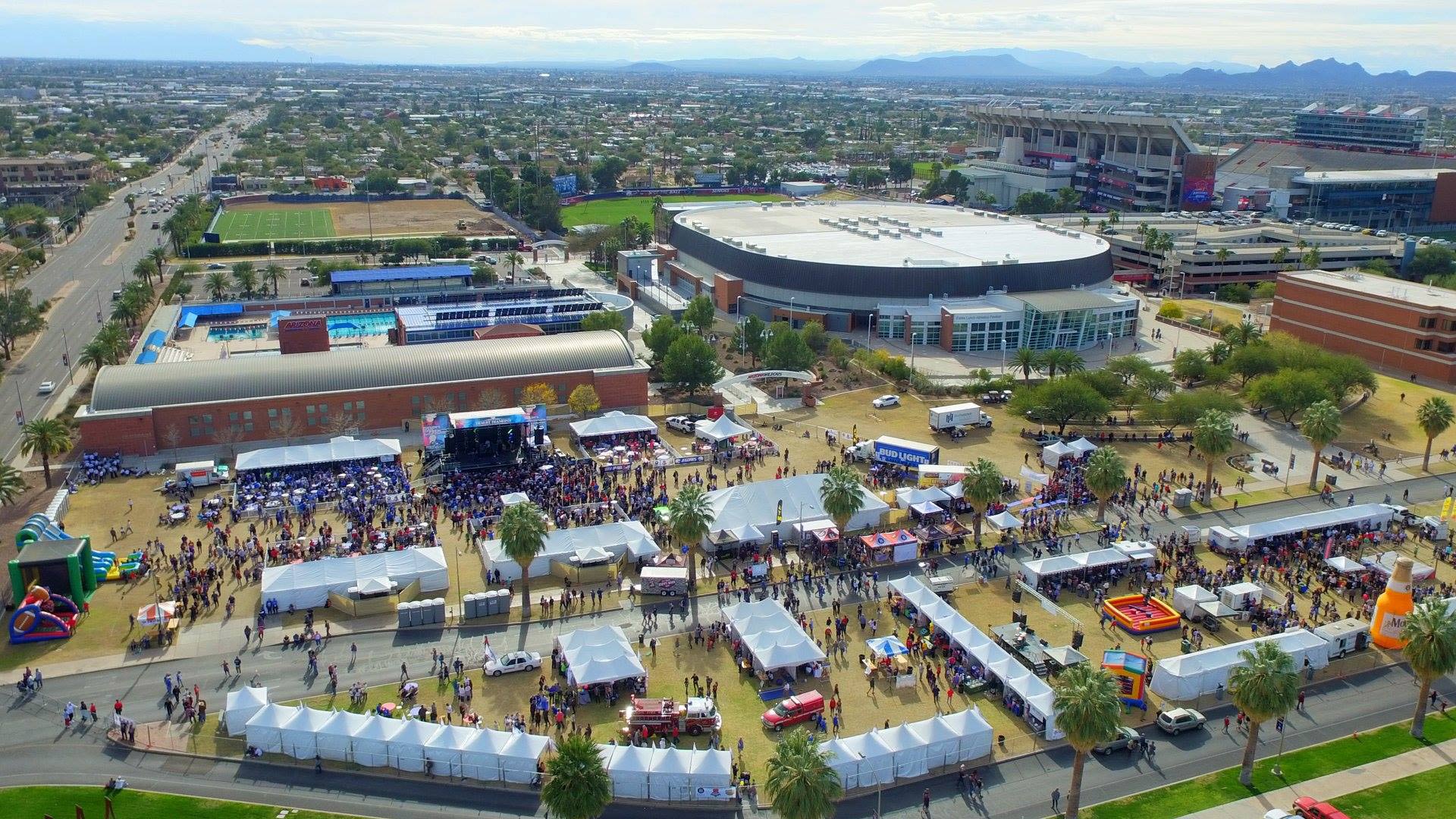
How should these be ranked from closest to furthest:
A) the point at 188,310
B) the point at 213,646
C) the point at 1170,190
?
the point at 213,646
the point at 188,310
the point at 1170,190

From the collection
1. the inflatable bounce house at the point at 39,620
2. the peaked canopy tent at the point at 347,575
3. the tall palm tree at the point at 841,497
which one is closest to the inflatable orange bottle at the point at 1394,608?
the tall palm tree at the point at 841,497

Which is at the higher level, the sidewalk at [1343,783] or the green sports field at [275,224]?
the green sports field at [275,224]

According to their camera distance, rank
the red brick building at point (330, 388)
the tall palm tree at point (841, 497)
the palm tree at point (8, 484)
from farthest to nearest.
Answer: the red brick building at point (330, 388), the palm tree at point (8, 484), the tall palm tree at point (841, 497)

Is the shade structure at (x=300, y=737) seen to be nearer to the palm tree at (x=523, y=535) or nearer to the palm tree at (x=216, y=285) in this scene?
the palm tree at (x=523, y=535)

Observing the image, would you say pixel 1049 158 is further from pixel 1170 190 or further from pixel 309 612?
pixel 309 612

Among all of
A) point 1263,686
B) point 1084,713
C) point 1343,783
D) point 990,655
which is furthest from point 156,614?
point 1343,783

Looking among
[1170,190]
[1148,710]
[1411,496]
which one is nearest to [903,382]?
[1411,496]

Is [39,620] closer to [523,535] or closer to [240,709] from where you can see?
[240,709]
